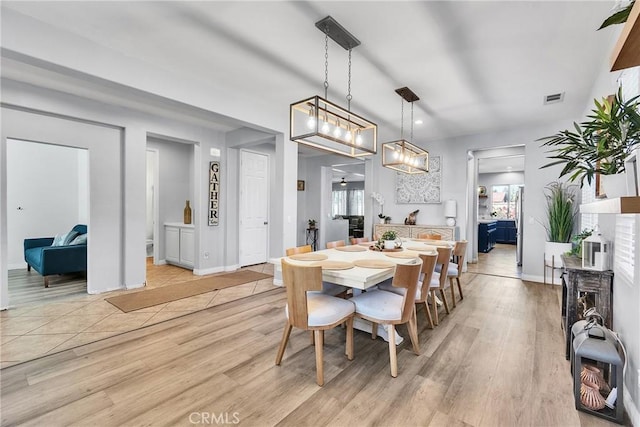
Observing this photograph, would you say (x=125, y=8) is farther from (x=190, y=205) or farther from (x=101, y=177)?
(x=190, y=205)

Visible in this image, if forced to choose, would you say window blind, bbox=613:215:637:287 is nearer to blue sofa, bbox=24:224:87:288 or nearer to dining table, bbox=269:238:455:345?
dining table, bbox=269:238:455:345

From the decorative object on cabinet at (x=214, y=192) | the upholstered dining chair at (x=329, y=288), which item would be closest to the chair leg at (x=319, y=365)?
the upholstered dining chair at (x=329, y=288)

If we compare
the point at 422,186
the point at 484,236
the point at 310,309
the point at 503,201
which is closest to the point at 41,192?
the point at 310,309

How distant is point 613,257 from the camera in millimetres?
2193

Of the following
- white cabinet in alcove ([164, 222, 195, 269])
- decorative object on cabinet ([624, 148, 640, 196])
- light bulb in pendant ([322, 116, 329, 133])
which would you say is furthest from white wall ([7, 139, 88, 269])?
decorative object on cabinet ([624, 148, 640, 196])

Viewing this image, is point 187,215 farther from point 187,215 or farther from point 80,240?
point 80,240

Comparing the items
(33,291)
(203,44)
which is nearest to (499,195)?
(203,44)

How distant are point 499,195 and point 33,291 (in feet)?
42.9

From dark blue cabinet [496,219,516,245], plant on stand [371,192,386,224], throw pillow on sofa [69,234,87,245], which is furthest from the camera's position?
dark blue cabinet [496,219,516,245]

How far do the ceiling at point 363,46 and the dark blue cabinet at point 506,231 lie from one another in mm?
7379

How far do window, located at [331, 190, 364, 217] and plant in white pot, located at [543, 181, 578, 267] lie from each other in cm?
929

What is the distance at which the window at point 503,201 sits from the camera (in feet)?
34.9

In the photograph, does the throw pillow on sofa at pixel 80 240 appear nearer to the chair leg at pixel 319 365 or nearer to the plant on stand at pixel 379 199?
the chair leg at pixel 319 365

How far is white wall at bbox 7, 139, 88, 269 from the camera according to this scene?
538cm
